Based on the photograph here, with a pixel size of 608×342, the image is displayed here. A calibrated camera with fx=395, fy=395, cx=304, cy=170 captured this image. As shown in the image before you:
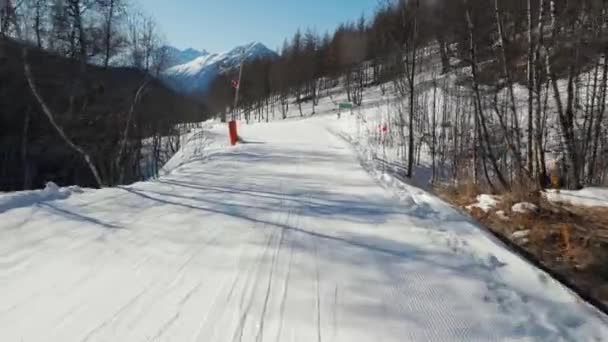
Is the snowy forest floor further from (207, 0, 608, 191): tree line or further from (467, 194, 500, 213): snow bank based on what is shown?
(207, 0, 608, 191): tree line

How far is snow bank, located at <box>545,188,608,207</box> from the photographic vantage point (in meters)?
5.91

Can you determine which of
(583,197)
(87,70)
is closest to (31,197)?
(583,197)

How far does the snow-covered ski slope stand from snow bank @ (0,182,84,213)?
5 cm

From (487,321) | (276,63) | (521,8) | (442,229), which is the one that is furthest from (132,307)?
(276,63)

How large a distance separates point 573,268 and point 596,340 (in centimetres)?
215

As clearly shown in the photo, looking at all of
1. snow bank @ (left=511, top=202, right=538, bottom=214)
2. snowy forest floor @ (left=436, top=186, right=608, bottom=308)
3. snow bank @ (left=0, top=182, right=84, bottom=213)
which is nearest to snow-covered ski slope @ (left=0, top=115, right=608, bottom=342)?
snow bank @ (left=0, top=182, right=84, bottom=213)

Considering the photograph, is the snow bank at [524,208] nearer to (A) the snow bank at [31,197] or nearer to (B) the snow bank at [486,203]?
(B) the snow bank at [486,203]

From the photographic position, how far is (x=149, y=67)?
58.2 ft

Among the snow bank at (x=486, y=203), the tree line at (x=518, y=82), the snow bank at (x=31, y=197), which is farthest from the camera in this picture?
the tree line at (x=518, y=82)

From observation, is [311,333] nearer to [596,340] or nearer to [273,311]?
[273,311]

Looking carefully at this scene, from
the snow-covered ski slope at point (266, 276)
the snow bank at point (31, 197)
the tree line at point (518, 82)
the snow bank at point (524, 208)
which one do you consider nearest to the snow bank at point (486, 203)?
the snow bank at point (524, 208)

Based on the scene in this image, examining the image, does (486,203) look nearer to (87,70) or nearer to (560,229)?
(560,229)

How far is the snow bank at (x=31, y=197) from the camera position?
5.10 meters

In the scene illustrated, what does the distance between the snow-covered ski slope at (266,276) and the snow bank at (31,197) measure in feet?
0.16
